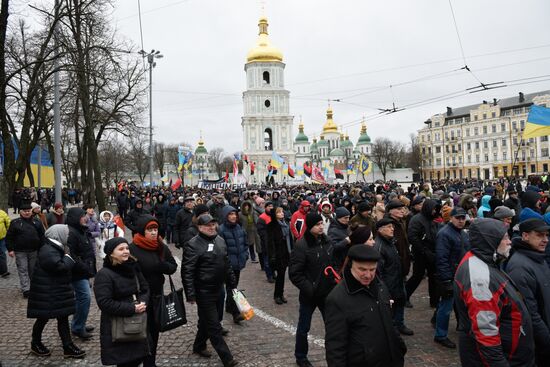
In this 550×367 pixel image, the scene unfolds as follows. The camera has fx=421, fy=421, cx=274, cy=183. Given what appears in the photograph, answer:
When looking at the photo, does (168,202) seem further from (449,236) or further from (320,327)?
(449,236)

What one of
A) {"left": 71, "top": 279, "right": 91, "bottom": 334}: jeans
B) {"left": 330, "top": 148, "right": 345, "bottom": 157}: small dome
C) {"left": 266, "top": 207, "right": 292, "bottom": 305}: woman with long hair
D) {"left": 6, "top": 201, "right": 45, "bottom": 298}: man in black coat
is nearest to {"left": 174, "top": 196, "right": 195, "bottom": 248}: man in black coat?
{"left": 266, "top": 207, "right": 292, "bottom": 305}: woman with long hair

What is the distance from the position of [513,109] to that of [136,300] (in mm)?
82845

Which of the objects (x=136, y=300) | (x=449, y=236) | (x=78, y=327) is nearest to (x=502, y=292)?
(x=449, y=236)

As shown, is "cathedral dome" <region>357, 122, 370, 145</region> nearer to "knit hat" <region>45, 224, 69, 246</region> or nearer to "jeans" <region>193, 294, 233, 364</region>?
"knit hat" <region>45, 224, 69, 246</region>

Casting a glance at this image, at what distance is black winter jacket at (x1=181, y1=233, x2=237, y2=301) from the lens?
15.9 ft

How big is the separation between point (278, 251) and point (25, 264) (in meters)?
4.72

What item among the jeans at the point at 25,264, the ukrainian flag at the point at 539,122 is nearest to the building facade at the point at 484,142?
the ukrainian flag at the point at 539,122

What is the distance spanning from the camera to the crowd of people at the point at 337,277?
2916 mm

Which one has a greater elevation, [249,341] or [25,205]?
[25,205]

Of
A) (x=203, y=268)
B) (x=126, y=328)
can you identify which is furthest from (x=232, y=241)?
(x=126, y=328)

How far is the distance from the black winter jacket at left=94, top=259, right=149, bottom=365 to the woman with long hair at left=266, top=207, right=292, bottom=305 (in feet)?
12.5

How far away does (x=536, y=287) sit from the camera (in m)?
3.33

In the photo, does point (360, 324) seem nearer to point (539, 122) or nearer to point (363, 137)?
point (539, 122)

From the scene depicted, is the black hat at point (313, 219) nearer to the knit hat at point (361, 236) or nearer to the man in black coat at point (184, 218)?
the knit hat at point (361, 236)
